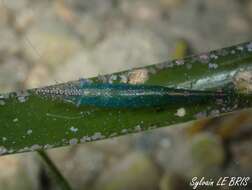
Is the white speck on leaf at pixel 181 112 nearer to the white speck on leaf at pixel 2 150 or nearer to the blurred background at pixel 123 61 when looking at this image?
the white speck on leaf at pixel 2 150

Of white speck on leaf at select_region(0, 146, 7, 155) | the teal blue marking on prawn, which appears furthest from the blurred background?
white speck on leaf at select_region(0, 146, 7, 155)

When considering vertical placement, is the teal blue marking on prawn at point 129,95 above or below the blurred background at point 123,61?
below

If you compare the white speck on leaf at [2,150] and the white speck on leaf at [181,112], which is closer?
the white speck on leaf at [2,150]

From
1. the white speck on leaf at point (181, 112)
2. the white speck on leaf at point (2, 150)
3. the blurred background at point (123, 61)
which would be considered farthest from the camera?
the blurred background at point (123, 61)

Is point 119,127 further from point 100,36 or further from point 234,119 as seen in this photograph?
point 100,36

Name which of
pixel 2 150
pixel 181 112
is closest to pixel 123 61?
pixel 181 112

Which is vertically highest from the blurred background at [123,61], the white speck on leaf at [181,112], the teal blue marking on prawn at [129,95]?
the blurred background at [123,61]

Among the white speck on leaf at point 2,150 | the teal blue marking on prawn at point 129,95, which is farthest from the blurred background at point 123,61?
the white speck on leaf at point 2,150
